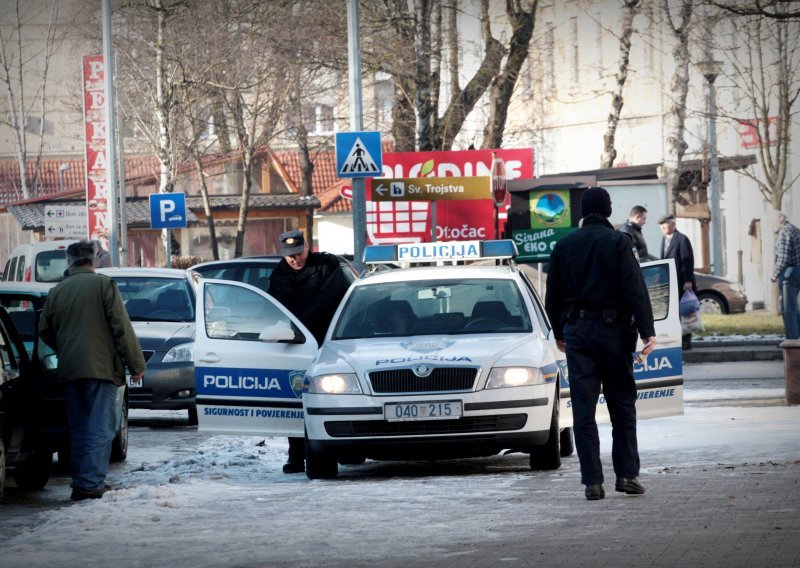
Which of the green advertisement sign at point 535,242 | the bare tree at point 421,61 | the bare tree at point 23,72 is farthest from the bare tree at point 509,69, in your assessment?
the bare tree at point 23,72

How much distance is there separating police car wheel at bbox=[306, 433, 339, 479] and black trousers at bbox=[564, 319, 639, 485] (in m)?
2.26

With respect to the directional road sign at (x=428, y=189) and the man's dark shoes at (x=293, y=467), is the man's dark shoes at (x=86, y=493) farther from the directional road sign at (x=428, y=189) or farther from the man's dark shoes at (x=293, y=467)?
the directional road sign at (x=428, y=189)

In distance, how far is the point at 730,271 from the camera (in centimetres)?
5272

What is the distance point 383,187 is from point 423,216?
7019mm

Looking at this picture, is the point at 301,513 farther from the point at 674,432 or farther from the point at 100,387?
the point at 674,432

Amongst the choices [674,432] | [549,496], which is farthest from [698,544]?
[674,432]

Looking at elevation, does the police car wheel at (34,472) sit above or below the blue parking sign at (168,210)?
below

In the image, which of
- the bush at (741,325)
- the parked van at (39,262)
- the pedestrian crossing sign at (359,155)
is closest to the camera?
the pedestrian crossing sign at (359,155)

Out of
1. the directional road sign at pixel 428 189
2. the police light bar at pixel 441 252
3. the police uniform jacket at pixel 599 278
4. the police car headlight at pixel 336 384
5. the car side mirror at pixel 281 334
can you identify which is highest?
the directional road sign at pixel 428 189

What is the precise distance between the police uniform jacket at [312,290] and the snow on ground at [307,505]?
119 centimetres

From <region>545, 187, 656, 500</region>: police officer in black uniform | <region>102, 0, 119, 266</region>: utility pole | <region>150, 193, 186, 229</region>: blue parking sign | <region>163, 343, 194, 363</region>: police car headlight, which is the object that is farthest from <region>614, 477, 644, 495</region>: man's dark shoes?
<region>150, 193, 186, 229</region>: blue parking sign

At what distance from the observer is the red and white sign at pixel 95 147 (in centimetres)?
3491

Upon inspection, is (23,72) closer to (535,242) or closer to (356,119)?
(535,242)

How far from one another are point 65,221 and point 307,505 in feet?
95.7
